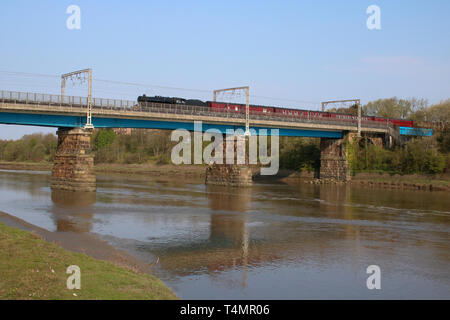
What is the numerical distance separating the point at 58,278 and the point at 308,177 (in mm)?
84383

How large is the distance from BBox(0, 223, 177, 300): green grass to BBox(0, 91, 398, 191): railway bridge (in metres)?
36.4

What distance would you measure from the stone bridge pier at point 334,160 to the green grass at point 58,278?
74.6 m

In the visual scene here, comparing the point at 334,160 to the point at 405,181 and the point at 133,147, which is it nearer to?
the point at 405,181

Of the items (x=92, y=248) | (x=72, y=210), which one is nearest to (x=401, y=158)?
(x=72, y=210)

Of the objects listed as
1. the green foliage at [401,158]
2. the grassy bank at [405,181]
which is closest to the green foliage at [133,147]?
the green foliage at [401,158]

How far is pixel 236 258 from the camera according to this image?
23.3 metres

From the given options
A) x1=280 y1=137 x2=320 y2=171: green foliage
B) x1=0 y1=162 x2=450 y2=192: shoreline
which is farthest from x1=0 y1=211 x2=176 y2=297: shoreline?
x1=280 y1=137 x2=320 y2=171: green foliage

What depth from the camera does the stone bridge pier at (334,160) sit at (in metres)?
88.5

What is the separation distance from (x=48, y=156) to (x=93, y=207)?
127684 mm

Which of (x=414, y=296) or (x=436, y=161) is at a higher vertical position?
(x=436, y=161)

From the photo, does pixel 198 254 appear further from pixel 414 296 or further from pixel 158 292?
pixel 414 296

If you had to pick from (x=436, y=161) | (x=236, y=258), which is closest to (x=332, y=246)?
(x=236, y=258)

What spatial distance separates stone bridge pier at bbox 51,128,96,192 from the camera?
183 feet

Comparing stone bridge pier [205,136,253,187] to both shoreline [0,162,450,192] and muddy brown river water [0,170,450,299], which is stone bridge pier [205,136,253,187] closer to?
muddy brown river water [0,170,450,299]
